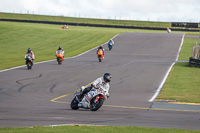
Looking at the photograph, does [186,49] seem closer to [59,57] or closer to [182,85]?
[59,57]

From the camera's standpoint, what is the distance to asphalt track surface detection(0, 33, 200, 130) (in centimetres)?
1248

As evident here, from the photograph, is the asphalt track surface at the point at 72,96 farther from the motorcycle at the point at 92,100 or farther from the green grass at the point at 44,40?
the green grass at the point at 44,40

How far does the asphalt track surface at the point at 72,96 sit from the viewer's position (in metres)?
12.5

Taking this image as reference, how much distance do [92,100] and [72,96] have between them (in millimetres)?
4910

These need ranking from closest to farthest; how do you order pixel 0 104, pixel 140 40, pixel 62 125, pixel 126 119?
pixel 62 125 → pixel 126 119 → pixel 0 104 → pixel 140 40

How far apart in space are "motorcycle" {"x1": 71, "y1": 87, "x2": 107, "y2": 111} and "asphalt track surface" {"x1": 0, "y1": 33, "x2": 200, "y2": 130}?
21 cm

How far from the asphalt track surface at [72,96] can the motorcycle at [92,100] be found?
21 cm

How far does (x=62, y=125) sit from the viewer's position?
1139 cm

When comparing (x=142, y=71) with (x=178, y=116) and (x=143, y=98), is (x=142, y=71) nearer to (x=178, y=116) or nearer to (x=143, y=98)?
(x=143, y=98)

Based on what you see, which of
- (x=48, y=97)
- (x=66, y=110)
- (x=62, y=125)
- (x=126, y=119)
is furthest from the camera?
(x=48, y=97)

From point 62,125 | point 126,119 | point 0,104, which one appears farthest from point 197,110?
point 0,104

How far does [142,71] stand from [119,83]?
23.1 ft

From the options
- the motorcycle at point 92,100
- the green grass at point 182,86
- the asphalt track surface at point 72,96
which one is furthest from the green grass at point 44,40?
the motorcycle at point 92,100

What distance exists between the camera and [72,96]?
19.9 metres
